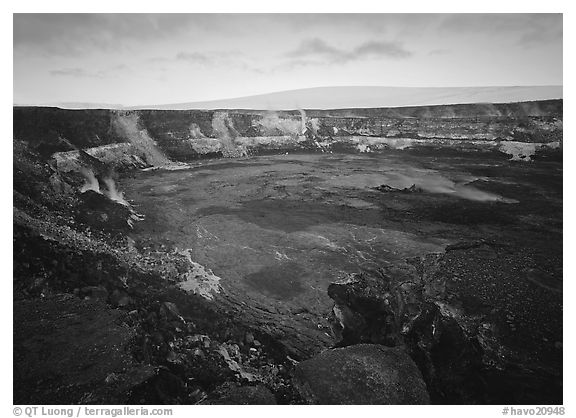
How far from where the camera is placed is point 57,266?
2732mm

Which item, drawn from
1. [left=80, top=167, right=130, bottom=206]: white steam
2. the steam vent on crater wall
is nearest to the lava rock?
the steam vent on crater wall

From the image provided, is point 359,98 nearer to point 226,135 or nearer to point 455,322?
point 226,135

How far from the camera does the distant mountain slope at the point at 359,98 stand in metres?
3.68

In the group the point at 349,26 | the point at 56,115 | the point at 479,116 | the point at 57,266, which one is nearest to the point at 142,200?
the point at 57,266

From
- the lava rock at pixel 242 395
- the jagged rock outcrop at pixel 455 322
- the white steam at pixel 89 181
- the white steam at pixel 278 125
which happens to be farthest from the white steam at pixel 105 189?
the jagged rock outcrop at pixel 455 322

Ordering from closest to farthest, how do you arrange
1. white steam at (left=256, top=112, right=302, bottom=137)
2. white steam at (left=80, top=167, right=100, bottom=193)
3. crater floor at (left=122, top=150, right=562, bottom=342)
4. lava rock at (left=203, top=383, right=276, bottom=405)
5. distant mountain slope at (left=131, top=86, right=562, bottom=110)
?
lava rock at (left=203, top=383, right=276, bottom=405) → crater floor at (left=122, top=150, right=562, bottom=342) → white steam at (left=80, top=167, right=100, bottom=193) → distant mountain slope at (left=131, top=86, right=562, bottom=110) → white steam at (left=256, top=112, right=302, bottom=137)

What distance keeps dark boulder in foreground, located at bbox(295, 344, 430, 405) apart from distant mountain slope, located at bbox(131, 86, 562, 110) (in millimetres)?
2658

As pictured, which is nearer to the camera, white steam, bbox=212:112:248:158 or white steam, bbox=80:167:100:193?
white steam, bbox=80:167:100:193

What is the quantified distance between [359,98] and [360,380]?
299 cm

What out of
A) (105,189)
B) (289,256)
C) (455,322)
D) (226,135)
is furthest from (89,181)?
(455,322)

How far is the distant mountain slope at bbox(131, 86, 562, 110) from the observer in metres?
3.68

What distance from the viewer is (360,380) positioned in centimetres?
230

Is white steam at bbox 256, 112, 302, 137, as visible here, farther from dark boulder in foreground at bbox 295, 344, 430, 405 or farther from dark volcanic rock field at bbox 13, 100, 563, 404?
dark boulder in foreground at bbox 295, 344, 430, 405

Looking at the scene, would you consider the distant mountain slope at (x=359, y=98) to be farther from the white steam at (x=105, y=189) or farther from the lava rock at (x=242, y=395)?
the lava rock at (x=242, y=395)
